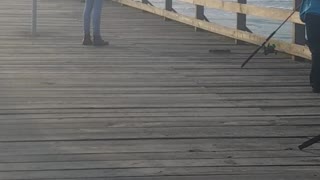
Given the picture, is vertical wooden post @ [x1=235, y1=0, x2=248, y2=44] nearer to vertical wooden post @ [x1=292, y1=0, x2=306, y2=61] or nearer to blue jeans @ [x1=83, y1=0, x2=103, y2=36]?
vertical wooden post @ [x1=292, y1=0, x2=306, y2=61]

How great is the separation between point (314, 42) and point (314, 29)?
15 centimetres

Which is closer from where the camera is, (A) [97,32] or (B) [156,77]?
(B) [156,77]

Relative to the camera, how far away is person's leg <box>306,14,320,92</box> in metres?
6.62

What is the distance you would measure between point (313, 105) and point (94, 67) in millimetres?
2636

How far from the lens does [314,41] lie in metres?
6.76

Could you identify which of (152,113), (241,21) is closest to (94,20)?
(241,21)

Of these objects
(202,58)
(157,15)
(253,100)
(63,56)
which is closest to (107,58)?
(63,56)

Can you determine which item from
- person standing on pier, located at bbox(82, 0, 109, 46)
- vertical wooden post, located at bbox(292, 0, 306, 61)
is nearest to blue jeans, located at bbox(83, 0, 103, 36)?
person standing on pier, located at bbox(82, 0, 109, 46)

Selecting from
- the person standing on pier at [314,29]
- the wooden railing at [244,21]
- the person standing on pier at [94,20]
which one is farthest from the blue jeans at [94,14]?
the person standing on pier at [314,29]

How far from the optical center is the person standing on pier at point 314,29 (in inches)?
258

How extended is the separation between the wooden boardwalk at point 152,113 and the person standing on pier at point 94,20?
0.55 feet

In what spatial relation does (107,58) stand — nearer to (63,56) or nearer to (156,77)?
(63,56)

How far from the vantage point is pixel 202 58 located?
8.92 metres

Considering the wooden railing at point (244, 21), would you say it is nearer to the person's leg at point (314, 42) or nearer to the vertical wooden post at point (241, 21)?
the vertical wooden post at point (241, 21)
